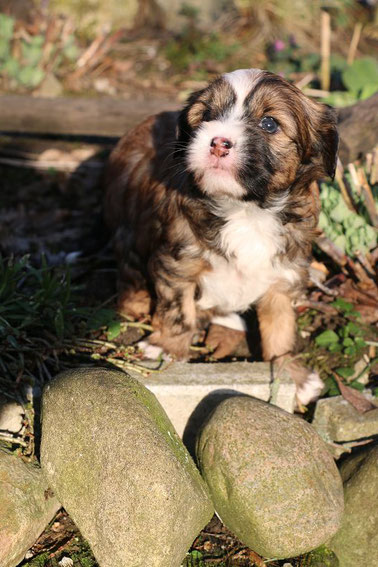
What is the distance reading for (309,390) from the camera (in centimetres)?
387

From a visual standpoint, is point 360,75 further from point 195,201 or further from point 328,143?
point 195,201

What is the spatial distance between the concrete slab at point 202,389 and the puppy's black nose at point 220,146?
1297 mm

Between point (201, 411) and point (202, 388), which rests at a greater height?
point (202, 388)

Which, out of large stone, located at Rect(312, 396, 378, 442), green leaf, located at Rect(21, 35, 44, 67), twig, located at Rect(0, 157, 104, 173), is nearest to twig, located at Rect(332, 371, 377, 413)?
large stone, located at Rect(312, 396, 378, 442)

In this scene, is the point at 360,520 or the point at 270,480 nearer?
the point at 270,480

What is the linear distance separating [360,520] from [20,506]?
1538 mm

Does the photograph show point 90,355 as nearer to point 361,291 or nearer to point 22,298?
point 22,298

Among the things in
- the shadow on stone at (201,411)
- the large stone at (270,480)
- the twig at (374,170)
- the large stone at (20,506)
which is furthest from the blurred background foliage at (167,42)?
the large stone at (20,506)

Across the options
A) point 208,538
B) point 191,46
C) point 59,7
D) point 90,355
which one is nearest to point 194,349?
point 90,355

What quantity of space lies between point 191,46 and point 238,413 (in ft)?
24.2

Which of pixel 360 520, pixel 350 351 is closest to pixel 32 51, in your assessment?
pixel 350 351

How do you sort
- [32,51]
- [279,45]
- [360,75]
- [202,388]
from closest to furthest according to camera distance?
[202,388] < [360,75] < [32,51] < [279,45]

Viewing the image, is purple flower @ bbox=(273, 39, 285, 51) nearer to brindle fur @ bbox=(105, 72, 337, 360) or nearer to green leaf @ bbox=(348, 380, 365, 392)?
brindle fur @ bbox=(105, 72, 337, 360)

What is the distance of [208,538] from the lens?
3152mm
